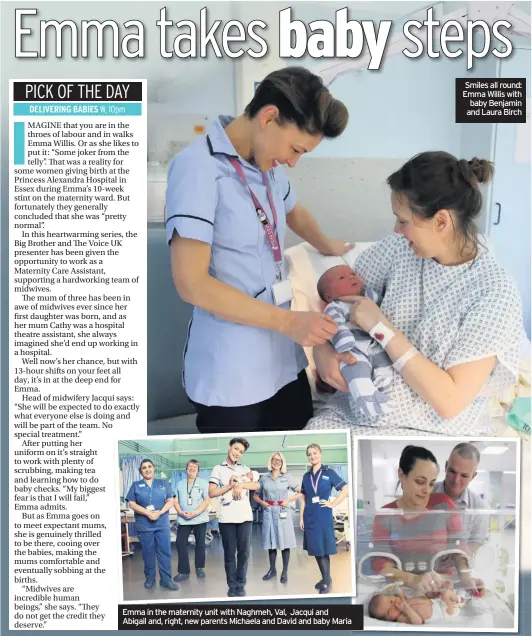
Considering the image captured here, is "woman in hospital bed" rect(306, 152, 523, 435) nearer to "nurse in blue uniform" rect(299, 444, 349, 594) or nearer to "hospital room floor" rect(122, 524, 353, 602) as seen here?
"nurse in blue uniform" rect(299, 444, 349, 594)

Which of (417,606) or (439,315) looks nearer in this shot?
(439,315)

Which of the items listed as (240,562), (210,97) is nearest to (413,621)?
(240,562)

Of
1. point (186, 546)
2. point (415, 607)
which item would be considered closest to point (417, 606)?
point (415, 607)

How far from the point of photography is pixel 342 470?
70.3 inches

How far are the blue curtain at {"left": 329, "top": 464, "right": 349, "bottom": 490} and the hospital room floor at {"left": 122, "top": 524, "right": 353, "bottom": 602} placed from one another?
6.3 inches

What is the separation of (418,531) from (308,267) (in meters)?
0.67

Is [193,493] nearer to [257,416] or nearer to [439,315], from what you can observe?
[257,416]

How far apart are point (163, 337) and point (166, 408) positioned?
0.55 ft

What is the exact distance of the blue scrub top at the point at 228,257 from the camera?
5.50 feet

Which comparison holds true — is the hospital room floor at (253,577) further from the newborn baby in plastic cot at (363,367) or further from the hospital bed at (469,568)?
the newborn baby in plastic cot at (363,367)

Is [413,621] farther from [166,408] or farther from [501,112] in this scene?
[501,112]

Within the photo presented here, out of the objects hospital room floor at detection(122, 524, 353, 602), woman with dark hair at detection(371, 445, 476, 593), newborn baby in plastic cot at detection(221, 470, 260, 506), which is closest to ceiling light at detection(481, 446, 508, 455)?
woman with dark hair at detection(371, 445, 476, 593)

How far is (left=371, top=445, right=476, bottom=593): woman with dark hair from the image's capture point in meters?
1.78
